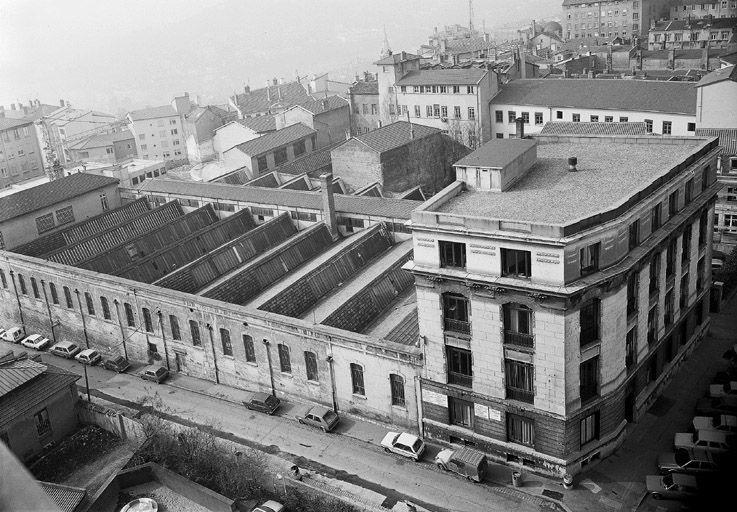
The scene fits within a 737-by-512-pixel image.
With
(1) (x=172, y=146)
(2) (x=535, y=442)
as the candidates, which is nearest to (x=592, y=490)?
(2) (x=535, y=442)

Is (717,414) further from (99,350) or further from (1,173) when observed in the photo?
(1,173)

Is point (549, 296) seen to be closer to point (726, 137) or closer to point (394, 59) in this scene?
point (726, 137)

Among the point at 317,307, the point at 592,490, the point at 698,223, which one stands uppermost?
the point at 698,223

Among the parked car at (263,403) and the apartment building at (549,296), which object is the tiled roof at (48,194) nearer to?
the parked car at (263,403)

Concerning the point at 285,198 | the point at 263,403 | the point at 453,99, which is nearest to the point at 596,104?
the point at 453,99

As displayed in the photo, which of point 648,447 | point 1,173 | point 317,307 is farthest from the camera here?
point 1,173

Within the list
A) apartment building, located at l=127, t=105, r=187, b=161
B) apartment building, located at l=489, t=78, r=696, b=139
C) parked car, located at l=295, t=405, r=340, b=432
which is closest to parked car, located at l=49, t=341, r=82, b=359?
parked car, located at l=295, t=405, r=340, b=432

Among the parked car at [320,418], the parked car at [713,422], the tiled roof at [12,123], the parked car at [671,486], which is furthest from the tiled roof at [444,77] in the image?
the tiled roof at [12,123]
